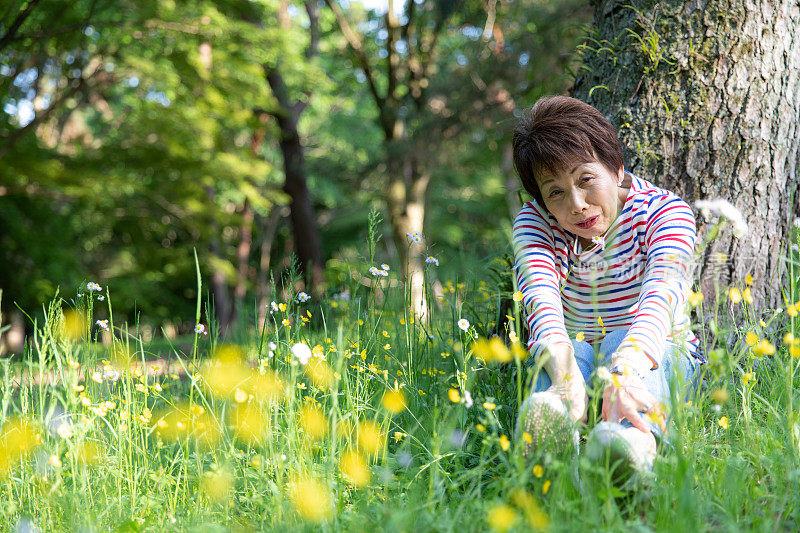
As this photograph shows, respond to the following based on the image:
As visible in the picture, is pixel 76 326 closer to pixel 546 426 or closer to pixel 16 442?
pixel 16 442

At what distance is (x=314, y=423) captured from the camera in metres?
1.87

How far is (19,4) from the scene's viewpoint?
18.4 ft

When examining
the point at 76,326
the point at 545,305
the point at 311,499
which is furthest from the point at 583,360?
the point at 76,326

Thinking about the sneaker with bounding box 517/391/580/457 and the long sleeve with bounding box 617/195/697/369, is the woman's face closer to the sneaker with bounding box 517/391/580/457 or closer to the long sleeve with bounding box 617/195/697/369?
the long sleeve with bounding box 617/195/697/369

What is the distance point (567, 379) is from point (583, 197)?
0.69 m

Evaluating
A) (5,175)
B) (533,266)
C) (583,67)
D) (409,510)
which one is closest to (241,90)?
(5,175)

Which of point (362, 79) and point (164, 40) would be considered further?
point (362, 79)

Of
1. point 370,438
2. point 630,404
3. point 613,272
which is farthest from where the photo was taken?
point 613,272

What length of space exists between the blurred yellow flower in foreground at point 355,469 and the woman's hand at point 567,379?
547 millimetres

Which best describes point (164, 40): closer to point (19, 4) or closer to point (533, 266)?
point (19, 4)

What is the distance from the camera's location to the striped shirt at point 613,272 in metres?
1.85

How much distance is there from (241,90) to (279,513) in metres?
8.83

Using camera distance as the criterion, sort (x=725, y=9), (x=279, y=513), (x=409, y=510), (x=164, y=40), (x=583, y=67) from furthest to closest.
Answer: (x=164, y=40)
(x=583, y=67)
(x=725, y=9)
(x=279, y=513)
(x=409, y=510)

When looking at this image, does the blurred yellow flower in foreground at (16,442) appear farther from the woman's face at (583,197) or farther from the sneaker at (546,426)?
the woman's face at (583,197)
